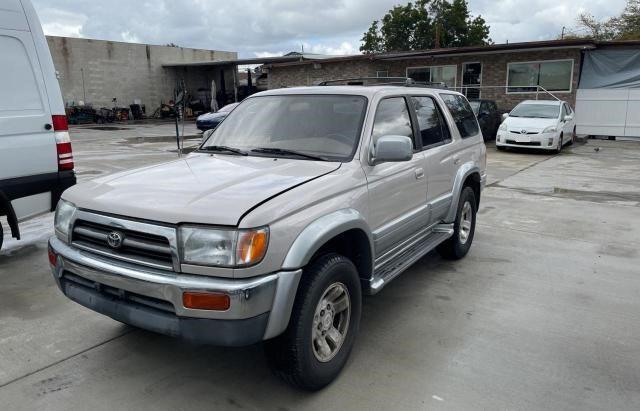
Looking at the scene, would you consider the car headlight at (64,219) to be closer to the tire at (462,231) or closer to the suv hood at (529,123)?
the tire at (462,231)

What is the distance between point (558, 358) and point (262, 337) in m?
2.10

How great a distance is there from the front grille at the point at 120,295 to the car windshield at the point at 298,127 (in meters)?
1.41

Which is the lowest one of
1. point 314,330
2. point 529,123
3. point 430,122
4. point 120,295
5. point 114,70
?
point 314,330

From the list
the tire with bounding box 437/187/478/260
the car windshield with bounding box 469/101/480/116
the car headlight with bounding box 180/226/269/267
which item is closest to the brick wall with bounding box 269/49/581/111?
the car windshield with bounding box 469/101/480/116

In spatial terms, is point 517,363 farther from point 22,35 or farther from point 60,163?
point 22,35

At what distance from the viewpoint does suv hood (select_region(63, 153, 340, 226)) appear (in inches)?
102

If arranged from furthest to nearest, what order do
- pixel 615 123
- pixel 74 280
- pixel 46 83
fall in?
pixel 615 123 → pixel 46 83 → pixel 74 280

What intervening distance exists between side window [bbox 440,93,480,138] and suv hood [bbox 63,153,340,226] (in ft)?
7.77

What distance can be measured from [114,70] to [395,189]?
31635mm

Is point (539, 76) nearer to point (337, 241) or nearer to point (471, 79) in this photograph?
point (471, 79)

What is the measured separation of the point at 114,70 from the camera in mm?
31281

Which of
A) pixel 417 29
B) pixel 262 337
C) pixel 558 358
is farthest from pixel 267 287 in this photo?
pixel 417 29

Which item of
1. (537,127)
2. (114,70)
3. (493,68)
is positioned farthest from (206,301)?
(114,70)

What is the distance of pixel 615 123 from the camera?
1864 cm
